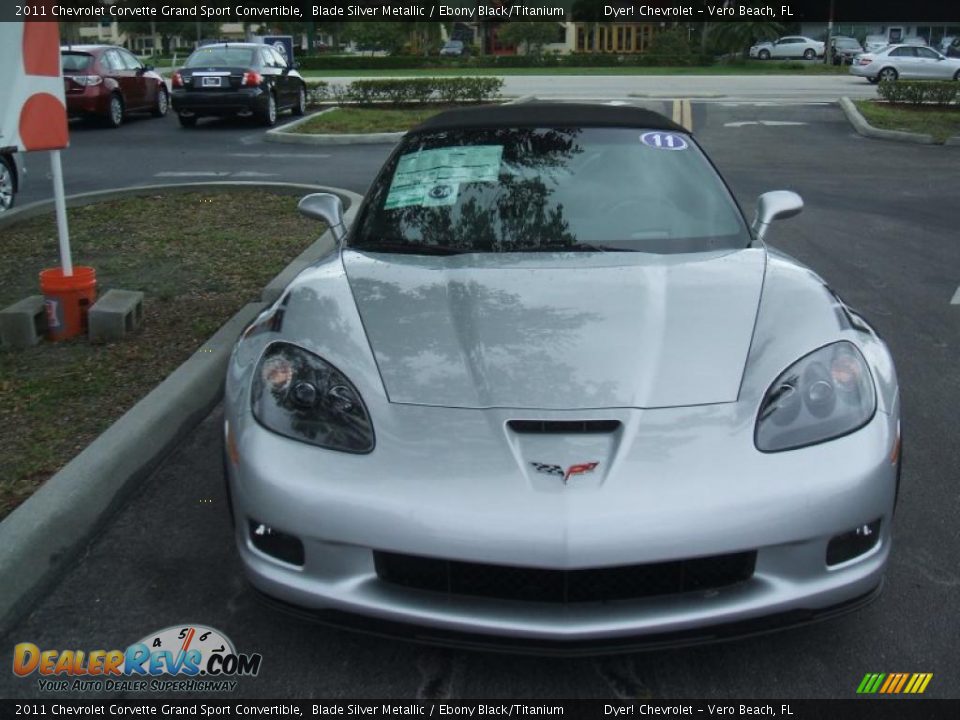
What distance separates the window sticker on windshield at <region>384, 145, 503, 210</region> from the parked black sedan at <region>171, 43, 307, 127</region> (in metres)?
14.8

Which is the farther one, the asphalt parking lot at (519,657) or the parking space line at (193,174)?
the parking space line at (193,174)

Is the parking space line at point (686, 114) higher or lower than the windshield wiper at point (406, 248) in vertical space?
lower

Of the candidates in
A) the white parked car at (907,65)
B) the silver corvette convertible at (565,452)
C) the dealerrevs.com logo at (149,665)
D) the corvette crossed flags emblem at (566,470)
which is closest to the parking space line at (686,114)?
the white parked car at (907,65)

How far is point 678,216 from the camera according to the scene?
396 centimetres

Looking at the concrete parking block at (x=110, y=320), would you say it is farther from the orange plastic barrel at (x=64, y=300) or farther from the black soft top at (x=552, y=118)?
the black soft top at (x=552, y=118)

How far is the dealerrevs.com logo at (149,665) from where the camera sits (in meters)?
2.70

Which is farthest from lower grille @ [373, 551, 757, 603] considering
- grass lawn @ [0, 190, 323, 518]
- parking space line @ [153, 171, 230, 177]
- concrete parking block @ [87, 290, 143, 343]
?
parking space line @ [153, 171, 230, 177]

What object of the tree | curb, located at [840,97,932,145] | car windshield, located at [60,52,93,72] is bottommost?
curb, located at [840,97,932,145]

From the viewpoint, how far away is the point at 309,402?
2.82m

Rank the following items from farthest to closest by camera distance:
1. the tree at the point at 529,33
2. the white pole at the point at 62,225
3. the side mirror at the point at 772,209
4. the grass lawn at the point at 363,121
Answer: the tree at the point at 529,33 < the grass lawn at the point at 363,121 < the white pole at the point at 62,225 < the side mirror at the point at 772,209

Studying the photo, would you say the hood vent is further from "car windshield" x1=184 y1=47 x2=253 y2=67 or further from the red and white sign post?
"car windshield" x1=184 y1=47 x2=253 y2=67

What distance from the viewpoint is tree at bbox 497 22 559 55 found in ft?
192

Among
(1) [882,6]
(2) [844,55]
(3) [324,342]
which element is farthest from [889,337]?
(1) [882,6]

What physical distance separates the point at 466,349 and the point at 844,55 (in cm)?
5037
